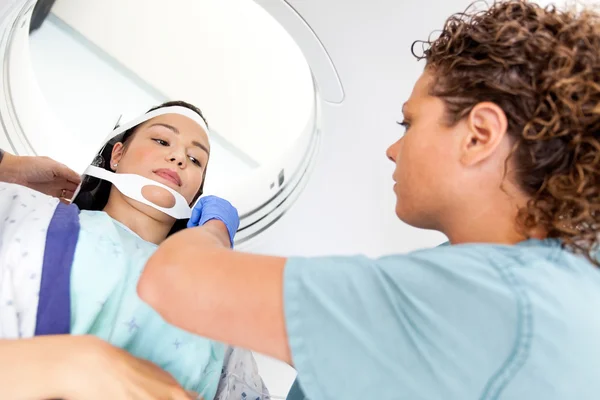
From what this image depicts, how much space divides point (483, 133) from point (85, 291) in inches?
29.2

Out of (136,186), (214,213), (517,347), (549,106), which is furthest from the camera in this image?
(136,186)

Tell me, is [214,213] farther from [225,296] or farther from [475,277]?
[475,277]

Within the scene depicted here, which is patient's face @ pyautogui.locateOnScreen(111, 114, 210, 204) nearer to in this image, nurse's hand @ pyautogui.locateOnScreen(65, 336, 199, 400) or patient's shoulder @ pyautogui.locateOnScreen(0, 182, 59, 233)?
patient's shoulder @ pyautogui.locateOnScreen(0, 182, 59, 233)

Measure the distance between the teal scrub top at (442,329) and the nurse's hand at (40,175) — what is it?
105cm

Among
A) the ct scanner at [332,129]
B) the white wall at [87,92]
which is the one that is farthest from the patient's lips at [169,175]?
the white wall at [87,92]

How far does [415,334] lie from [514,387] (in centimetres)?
13

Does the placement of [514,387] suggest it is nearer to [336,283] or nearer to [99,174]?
[336,283]

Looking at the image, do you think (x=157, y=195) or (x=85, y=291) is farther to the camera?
(x=157, y=195)

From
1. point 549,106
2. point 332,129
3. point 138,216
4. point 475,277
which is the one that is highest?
point 549,106

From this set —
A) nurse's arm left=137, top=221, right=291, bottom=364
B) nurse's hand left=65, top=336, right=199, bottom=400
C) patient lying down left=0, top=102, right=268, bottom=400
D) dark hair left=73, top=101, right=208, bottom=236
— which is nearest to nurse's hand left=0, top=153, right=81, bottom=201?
dark hair left=73, top=101, right=208, bottom=236

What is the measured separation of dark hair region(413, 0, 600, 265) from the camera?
0.81 m

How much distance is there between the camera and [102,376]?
2.74 ft

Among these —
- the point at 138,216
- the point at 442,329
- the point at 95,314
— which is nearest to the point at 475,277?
the point at 442,329

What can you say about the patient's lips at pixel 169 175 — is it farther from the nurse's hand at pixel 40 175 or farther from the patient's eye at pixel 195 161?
the nurse's hand at pixel 40 175
